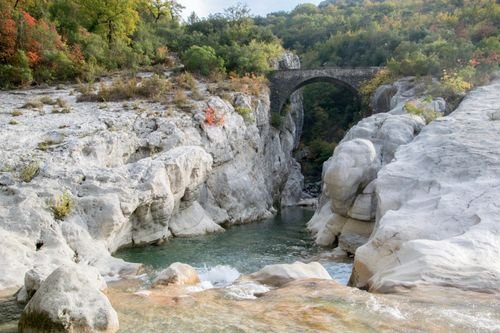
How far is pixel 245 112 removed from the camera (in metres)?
32.5

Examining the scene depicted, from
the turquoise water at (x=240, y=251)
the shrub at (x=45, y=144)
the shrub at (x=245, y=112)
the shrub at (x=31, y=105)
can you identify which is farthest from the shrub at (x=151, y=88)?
the shrub at (x=45, y=144)

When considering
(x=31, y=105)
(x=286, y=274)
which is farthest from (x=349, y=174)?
(x=31, y=105)

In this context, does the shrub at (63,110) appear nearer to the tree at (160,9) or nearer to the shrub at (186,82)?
the shrub at (186,82)

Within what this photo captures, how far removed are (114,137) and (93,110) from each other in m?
4.54

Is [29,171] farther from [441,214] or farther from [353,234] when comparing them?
[441,214]

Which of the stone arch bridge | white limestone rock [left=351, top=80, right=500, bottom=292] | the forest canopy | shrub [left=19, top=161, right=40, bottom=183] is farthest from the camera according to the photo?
the stone arch bridge

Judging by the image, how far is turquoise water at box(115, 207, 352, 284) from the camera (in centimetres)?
1727

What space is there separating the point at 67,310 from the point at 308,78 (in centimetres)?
3493

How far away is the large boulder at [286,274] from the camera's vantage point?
12.2 metres

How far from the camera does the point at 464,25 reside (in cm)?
4891

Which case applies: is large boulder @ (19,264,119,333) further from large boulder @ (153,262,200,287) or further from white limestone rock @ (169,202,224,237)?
white limestone rock @ (169,202,224,237)

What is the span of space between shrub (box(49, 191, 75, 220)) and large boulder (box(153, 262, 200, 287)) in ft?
15.9

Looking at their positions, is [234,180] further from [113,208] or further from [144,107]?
[113,208]

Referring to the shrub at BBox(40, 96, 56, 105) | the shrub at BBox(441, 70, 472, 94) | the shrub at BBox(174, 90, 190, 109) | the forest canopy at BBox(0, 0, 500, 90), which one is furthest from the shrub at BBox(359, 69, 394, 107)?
the shrub at BBox(40, 96, 56, 105)
